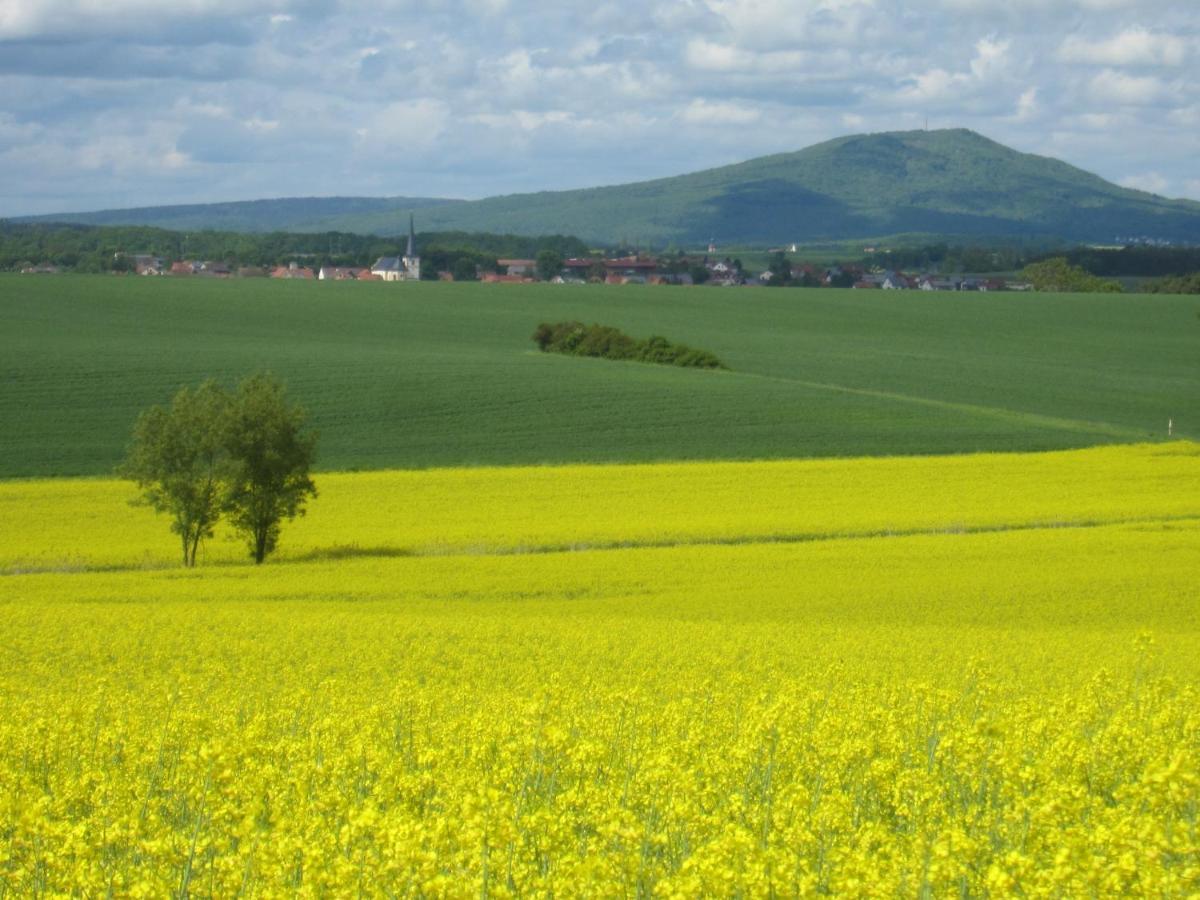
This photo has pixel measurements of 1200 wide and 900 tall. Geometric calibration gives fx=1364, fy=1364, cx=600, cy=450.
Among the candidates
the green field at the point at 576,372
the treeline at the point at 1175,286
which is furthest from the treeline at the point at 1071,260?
the green field at the point at 576,372

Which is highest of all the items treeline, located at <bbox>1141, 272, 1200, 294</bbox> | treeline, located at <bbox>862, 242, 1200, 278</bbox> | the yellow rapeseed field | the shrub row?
treeline, located at <bbox>862, 242, 1200, 278</bbox>

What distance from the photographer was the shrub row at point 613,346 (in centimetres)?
7738

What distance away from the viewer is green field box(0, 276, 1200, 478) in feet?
166

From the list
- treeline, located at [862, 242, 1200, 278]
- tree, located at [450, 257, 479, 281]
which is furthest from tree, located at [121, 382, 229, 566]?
treeline, located at [862, 242, 1200, 278]

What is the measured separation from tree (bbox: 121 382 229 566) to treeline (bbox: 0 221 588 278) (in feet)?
361

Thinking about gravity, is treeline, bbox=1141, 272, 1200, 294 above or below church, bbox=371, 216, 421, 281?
below

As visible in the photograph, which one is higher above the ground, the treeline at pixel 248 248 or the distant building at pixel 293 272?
the treeline at pixel 248 248

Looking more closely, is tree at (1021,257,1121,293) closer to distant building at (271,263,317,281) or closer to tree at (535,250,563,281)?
tree at (535,250,563,281)

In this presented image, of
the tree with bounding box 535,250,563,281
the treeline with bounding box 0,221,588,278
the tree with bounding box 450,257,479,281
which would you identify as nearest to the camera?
the treeline with bounding box 0,221,588,278

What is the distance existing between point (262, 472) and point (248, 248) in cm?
13389

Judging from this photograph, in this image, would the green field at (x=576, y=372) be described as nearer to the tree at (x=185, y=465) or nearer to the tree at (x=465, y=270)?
the tree at (x=185, y=465)

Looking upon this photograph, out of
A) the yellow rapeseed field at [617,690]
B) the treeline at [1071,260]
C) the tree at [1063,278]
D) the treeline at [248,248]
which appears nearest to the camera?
the yellow rapeseed field at [617,690]

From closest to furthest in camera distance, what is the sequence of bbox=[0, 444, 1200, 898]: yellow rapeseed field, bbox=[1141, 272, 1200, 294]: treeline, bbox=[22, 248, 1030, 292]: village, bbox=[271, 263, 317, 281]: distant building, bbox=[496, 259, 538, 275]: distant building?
bbox=[0, 444, 1200, 898]: yellow rapeseed field < bbox=[1141, 272, 1200, 294]: treeline < bbox=[22, 248, 1030, 292]: village < bbox=[271, 263, 317, 281]: distant building < bbox=[496, 259, 538, 275]: distant building

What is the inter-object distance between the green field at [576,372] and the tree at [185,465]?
12.1 meters
